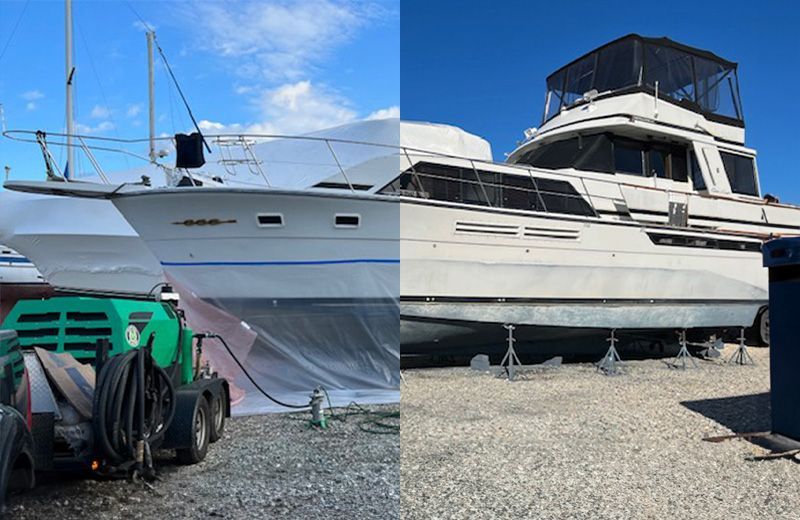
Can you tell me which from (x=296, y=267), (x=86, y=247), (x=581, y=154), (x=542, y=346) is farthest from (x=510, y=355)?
(x=86, y=247)

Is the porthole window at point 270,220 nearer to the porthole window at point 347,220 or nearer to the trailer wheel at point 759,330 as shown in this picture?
the porthole window at point 347,220

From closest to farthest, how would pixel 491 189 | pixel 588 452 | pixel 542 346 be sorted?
pixel 588 452 → pixel 491 189 → pixel 542 346

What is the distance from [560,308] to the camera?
30.7 feet

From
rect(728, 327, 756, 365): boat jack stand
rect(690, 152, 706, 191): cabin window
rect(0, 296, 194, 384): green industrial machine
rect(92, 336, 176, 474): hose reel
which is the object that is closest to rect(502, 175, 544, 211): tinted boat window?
rect(728, 327, 756, 365): boat jack stand

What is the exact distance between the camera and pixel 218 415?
17.8ft

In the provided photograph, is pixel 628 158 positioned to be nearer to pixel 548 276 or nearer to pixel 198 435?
pixel 548 276

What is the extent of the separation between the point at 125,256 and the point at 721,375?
12.9 m

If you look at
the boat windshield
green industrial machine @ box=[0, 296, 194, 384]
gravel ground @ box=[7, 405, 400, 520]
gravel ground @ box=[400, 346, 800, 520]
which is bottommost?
gravel ground @ box=[7, 405, 400, 520]

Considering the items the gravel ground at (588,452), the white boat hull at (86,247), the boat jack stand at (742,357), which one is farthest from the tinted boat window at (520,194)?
the white boat hull at (86,247)

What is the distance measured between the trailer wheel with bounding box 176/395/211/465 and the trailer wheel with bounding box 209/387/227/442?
0.21 metres

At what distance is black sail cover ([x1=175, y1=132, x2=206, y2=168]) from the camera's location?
8609 mm

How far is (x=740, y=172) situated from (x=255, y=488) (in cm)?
1153

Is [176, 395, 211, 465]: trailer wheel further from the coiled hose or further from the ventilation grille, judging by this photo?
the ventilation grille

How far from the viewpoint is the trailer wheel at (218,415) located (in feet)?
17.1
